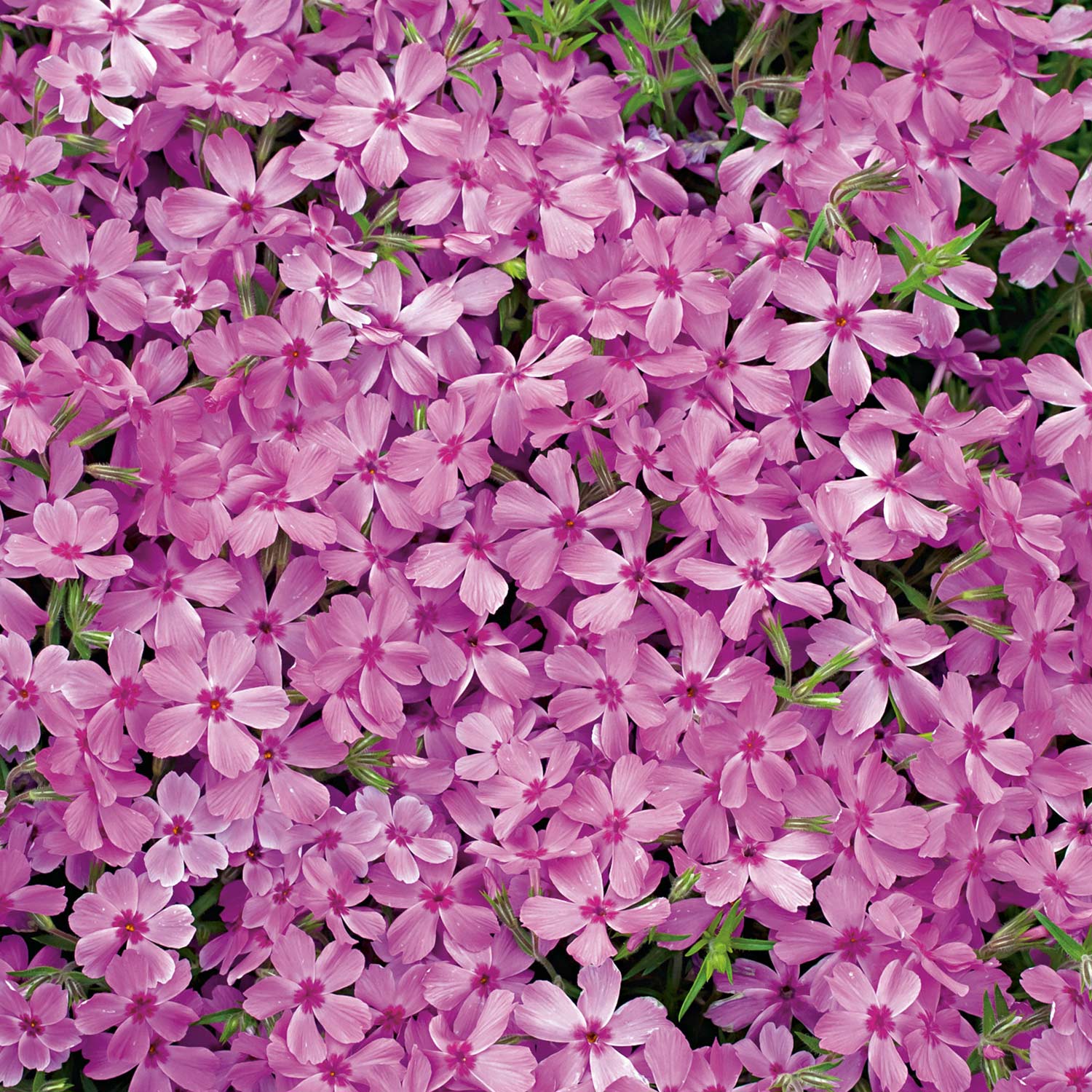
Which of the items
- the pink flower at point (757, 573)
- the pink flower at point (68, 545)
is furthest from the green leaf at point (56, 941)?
the pink flower at point (757, 573)

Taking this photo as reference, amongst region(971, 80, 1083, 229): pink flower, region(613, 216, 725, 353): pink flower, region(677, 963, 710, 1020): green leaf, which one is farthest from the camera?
region(971, 80, 1083, 229): pink flower

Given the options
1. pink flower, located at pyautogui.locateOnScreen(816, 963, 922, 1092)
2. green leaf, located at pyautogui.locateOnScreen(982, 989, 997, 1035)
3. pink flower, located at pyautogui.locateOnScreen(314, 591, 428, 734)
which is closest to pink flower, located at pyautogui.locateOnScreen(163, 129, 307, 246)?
pink flower, located at pyautogui.locateOnScreen(314, 591, 428, 734)

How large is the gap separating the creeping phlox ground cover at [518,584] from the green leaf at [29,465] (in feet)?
0.05

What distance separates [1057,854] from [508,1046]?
2.16 ft

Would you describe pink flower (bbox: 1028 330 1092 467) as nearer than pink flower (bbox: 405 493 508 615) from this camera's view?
No

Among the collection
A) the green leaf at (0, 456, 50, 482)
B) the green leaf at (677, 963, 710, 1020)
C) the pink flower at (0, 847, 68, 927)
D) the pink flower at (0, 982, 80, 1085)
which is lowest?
the pink flower at (0, 982, 80, 1085)

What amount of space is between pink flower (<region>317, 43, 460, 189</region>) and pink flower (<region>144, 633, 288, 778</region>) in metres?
0.56

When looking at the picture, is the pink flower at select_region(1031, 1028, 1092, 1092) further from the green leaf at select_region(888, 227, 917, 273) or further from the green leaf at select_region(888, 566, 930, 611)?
the green leaf at select_region(888, 227, 917, 273)

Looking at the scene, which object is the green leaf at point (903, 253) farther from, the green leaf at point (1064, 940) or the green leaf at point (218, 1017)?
the green leaf at point (218, 1017)

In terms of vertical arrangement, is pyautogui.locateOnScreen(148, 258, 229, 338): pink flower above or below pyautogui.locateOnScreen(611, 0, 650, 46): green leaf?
below

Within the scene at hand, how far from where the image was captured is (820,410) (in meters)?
1.33

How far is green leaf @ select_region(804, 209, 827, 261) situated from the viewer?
4.13 ft

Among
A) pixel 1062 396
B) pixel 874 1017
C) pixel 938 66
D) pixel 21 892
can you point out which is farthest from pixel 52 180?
pixel 874 1017

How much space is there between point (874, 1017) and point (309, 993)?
0.60m
